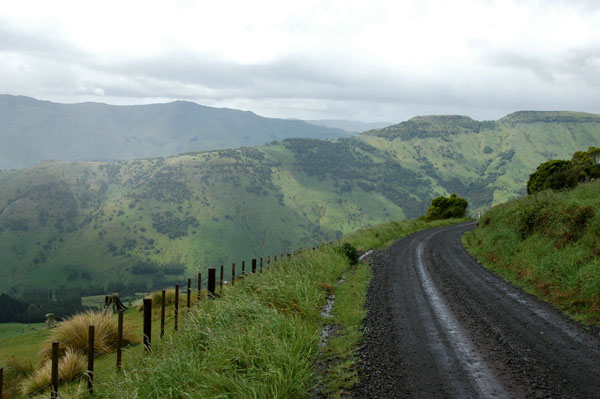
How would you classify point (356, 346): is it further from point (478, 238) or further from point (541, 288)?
point (478, 238)

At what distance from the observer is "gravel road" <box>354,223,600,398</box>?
275 inches

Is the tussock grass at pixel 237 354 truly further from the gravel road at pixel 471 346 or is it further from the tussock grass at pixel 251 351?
the gravel road at pixel 471 346

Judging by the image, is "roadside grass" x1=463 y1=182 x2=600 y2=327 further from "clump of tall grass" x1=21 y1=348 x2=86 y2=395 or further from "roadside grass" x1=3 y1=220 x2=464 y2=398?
"clump of tall grass" x1=21 y1=348 x2=86 y2=395

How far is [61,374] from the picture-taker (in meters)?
10.2

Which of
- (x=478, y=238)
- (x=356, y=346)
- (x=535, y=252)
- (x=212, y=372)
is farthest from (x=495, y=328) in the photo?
(x=478, y=238)

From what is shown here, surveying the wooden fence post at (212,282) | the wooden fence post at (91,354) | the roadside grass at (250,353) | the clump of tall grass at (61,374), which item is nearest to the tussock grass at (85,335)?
the roadside grass at (250,353)

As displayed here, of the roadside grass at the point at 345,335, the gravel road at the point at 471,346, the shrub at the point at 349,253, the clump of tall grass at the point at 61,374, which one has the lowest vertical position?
the clump of tall grass at the point at 61,374

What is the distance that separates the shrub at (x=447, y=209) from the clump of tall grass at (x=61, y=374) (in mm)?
66721

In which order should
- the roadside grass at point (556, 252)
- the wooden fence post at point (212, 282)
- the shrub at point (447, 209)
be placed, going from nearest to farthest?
the wooden fence post at point (212, 282), the roadside grass at point (556, 252), the shrub at point (447, 209)

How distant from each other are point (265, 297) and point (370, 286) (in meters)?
6.05

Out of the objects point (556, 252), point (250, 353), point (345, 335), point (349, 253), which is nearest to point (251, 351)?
point (250, 353)

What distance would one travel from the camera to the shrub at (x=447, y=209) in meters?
70.6

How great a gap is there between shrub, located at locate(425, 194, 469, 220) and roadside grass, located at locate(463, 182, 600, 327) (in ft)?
156

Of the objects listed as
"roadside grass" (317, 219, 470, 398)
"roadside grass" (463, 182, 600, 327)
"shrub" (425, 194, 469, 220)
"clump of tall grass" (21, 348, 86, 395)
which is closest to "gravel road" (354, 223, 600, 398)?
"roadside grass" (317, 219, 470, 398)
